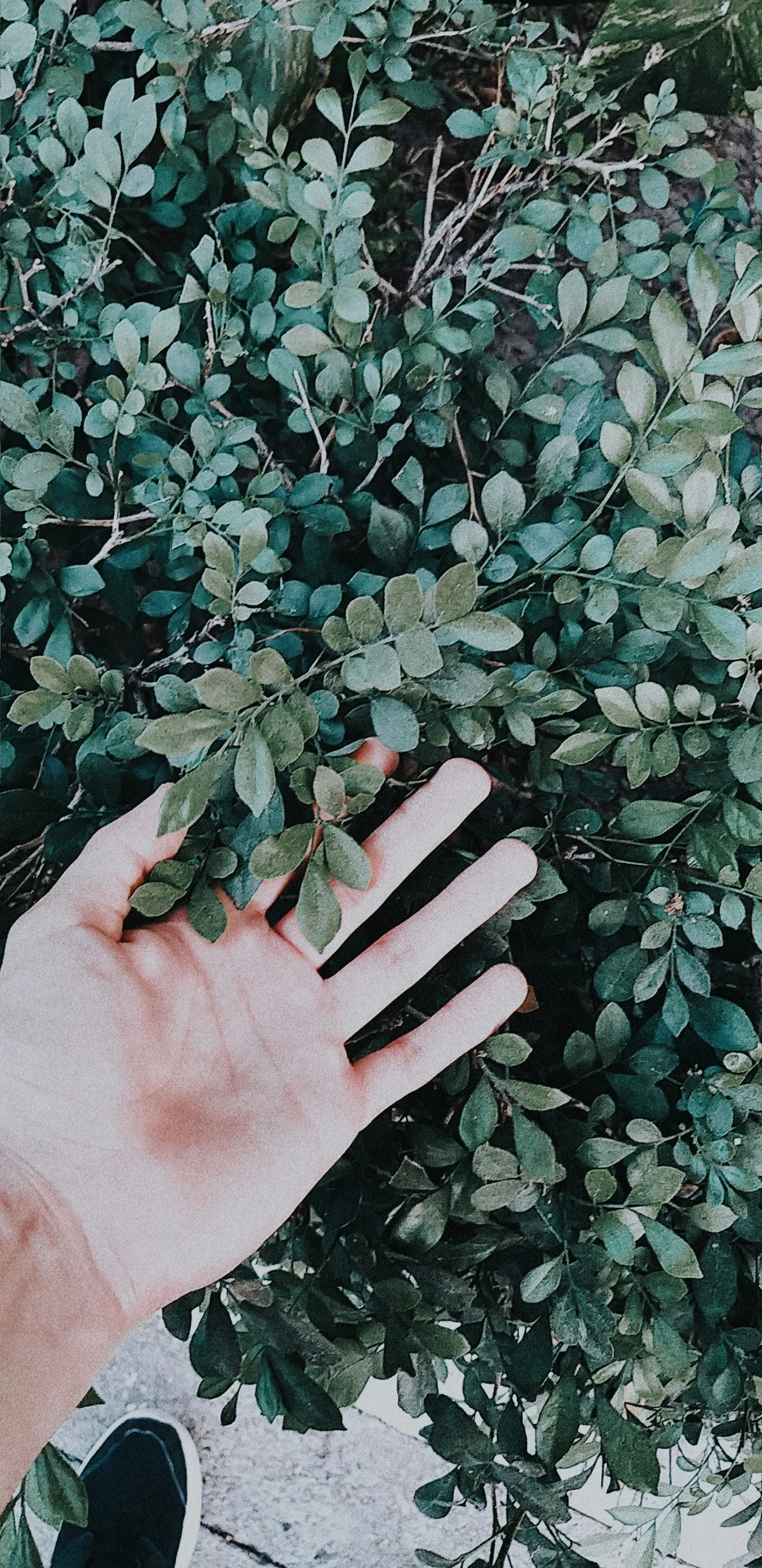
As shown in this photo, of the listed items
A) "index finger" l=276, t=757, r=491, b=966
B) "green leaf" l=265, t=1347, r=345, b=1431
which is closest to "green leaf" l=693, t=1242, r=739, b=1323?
"green leaf" l=265, t=1347, r=345, b=1431

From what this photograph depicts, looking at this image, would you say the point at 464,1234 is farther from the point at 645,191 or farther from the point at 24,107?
the point at 24,107

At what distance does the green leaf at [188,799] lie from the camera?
68cm

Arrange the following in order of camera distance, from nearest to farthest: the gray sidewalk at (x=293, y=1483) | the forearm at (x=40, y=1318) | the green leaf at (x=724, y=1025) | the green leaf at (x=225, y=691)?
the green leaf at (x=225, y=691)
the forearm at (x=40, y=1318)
the green leaf at (x=724, y=1025)
the gray sidewalk at (x=293, y=1483)

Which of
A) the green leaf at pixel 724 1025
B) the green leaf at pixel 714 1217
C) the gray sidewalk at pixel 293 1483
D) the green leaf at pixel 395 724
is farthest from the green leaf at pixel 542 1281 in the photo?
the gray sidewalk at pixel 293 1483

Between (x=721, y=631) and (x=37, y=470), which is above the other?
(x=37, y=470)

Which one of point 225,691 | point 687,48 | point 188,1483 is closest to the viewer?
point 225,691

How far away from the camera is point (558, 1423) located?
797 mm

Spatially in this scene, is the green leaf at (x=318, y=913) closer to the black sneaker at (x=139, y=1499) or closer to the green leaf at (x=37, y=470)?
the green leaf at (x=37, y=470)

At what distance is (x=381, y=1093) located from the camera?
2.96 ft

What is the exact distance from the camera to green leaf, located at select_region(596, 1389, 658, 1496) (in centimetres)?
77

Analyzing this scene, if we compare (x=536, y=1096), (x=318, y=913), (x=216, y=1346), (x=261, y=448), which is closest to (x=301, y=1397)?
(x=216, y=1346)

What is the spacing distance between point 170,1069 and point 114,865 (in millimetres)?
191

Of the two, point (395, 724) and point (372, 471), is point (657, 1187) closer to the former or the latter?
point (395, 724)

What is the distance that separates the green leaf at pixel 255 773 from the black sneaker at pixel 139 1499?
4.47 ft
